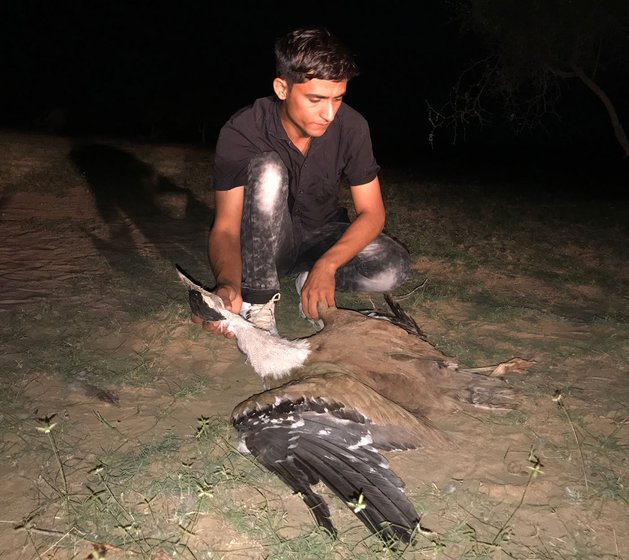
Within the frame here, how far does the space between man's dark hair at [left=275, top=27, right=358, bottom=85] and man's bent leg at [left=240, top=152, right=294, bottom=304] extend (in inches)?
22.9

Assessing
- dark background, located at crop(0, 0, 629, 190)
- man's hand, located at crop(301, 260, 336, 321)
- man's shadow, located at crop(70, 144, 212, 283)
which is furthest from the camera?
dark background, located at crop(0, 0, 629, 190)

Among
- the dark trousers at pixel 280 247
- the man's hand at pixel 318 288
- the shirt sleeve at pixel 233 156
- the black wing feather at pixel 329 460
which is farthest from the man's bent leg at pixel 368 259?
the black wing feather at pixel 329 460

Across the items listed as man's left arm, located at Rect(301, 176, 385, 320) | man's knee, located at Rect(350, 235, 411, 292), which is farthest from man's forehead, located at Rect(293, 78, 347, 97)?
man's knee, located at Rect(350, 235, 411, 292)

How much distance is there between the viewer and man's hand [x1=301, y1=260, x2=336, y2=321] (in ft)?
11.1

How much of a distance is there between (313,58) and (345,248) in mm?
1135

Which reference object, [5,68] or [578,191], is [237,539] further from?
[5,68]

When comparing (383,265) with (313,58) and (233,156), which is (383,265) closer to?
(233,156)

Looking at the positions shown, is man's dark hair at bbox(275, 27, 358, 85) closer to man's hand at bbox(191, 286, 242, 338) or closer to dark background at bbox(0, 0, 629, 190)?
man's hand at bbox(191, 286, 242, 338)

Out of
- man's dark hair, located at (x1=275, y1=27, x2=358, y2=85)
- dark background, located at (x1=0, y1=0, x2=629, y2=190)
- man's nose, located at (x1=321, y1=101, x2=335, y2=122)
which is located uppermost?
man's dark hair, located at (x1=275, y1=27, x2=358, y2=85)

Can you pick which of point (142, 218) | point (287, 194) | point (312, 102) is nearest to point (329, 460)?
point (287, 194)

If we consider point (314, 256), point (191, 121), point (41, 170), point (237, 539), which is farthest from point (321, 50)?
point (191, 121)

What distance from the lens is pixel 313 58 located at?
3.04 m

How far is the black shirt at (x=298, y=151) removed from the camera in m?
3.59

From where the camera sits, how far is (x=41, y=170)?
380 inches
